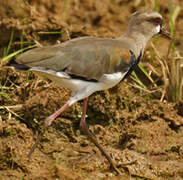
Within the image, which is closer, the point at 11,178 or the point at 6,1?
the point at 11,178

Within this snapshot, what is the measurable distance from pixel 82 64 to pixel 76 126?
3.18 ft

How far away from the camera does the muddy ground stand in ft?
13.9

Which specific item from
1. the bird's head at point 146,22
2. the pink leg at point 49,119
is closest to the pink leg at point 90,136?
the pink leg at point 49,119

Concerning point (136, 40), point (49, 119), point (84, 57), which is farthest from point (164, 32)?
point (49, 119)

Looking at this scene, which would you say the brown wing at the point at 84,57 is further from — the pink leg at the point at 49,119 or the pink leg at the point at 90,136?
the pink leg at the point at 90,136

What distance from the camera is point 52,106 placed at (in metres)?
4.77

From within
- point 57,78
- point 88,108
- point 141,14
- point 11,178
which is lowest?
point 11,178

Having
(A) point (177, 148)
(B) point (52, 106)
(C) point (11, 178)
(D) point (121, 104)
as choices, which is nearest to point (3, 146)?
(C) point (11, 178)

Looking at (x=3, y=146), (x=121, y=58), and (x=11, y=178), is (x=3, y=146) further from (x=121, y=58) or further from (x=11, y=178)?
(x=121, y=58)

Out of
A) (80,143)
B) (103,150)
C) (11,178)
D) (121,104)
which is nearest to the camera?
(11,178)

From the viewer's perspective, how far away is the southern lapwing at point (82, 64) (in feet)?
13.1

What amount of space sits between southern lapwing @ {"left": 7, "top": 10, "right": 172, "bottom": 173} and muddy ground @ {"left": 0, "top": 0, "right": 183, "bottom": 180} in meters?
0.31

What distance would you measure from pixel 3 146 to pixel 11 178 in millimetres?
363

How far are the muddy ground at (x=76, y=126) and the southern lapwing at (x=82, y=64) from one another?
31 cm
